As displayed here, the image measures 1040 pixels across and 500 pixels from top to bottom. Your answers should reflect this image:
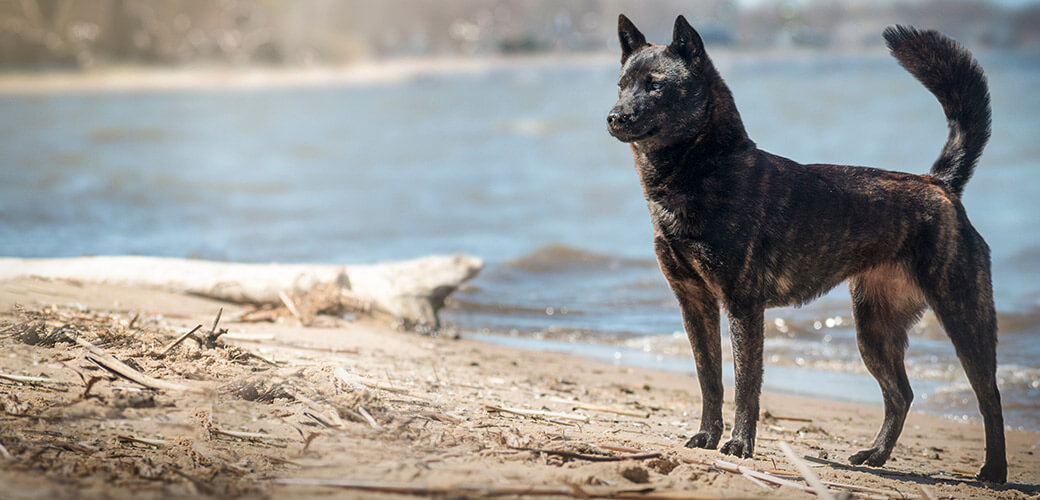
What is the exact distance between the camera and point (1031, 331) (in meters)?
8.48

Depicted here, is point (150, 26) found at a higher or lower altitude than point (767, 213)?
higher

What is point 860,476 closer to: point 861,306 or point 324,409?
point 861,306

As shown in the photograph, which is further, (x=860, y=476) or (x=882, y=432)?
(x=882, y=432)

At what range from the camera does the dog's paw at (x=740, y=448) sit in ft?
13.6

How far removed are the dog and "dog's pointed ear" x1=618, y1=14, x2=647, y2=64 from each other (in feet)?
0.03

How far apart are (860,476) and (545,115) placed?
31.7 metres

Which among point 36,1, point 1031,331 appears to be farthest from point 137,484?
point 36,1

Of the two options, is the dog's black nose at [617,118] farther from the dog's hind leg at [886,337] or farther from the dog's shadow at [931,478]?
the dog's shadow at [931,478]

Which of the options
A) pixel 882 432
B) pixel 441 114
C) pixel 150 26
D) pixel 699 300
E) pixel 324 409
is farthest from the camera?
pixel 150 26

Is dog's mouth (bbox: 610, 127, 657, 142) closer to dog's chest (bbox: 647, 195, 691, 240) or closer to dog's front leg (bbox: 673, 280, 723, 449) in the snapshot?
dog's chest (bbox: 647, 195, 691, 240)

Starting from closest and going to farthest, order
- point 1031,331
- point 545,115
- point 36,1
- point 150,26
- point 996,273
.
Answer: point 1031,331 < point 996,273 < point 545,115 < point 150,26 < point 36,1

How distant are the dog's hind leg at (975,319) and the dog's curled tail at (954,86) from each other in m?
0.48

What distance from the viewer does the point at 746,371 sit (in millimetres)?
4180

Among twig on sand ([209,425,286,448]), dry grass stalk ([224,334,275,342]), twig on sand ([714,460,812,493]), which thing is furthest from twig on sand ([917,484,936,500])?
dry grass stalk ([224,334,275,342])
